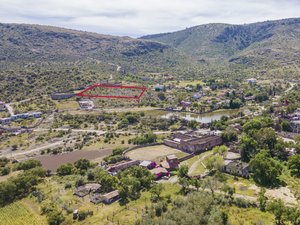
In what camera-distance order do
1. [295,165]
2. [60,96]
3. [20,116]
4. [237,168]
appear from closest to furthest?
[295,165] → [237,168] → [20,116] → [60,96]

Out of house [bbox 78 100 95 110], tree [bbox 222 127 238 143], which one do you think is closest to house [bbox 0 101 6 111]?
house [bbox 78 100 95 110]

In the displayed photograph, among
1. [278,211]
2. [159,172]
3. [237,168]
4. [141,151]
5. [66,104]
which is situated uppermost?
[278,211]

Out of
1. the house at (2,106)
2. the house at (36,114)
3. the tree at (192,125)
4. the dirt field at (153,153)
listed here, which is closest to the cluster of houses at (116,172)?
the dirt field at (153,153)

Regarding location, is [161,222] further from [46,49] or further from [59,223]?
[46,49]

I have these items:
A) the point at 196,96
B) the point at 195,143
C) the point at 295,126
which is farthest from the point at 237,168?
the point at 196,96

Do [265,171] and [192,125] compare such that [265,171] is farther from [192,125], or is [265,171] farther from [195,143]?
[192,125]

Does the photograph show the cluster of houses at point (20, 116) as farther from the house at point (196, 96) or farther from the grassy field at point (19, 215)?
the house at point (196, 96)
